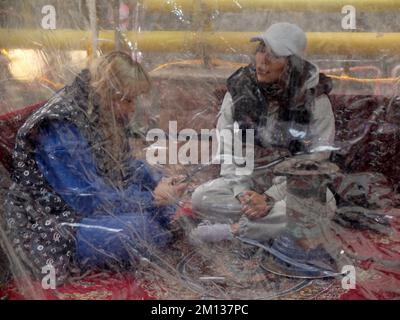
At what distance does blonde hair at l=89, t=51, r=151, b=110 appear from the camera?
153 cm

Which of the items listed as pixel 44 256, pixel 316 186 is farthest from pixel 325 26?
pixel 44 256

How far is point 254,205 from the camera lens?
1.53m

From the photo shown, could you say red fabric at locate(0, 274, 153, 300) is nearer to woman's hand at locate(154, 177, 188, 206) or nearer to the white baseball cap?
woman's hand at locate(154, 177, 188, 206)

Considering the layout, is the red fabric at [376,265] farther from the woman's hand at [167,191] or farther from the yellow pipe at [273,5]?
the yellow pipe at [273,5]

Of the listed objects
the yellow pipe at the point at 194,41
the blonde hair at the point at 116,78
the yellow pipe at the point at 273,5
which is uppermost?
the yellow pipe at the point at 273,5

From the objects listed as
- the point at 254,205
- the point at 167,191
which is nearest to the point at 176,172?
the point at 167,191

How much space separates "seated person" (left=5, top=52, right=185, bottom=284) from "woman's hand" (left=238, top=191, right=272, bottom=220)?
0.18m

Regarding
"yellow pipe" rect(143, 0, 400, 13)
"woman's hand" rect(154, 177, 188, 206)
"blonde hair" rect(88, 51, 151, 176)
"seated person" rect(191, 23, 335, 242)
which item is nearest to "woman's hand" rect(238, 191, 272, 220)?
"seated person" rect(191, 23, 335, 242)

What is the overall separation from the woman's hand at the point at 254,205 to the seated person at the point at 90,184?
175 mm

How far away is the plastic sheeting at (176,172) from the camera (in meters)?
1.54

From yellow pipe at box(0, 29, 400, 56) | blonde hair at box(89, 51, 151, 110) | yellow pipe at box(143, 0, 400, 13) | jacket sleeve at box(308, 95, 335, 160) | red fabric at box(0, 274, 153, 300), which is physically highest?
yellow pipe at box(143, 0, 400, 13)

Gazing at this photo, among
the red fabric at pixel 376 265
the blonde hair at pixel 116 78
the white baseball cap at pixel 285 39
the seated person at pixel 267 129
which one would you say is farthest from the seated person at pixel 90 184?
the red fabric at pixel 376 265

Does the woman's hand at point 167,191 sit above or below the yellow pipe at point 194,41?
below

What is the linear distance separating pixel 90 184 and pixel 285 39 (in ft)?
2.12
